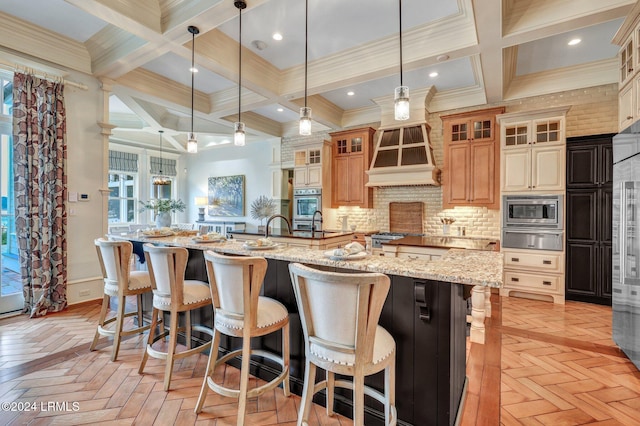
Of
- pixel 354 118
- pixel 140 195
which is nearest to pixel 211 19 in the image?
pixel 354 118

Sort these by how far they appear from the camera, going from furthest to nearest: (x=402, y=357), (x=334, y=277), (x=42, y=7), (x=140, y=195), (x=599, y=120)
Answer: (x=140, y=195) < (x=599, y=120) < (x=42, y=7) < (x=402, y=357) < (x=334, y=277)

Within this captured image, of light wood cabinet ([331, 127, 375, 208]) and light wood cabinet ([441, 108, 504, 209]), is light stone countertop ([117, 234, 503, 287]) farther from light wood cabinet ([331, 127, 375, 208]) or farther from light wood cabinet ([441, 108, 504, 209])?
light wood cabinet ([331, 127, 375, 208])

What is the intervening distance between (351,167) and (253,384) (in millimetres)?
4580

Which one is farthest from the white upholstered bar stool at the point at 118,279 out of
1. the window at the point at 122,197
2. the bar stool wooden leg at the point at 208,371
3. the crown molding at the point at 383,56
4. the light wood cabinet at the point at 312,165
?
the window at the point at 122,197

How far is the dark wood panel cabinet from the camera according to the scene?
392 cm

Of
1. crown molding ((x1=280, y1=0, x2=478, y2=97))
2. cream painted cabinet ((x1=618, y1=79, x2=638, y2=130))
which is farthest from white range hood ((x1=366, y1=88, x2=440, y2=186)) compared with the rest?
cream painted cabinet ((x1=618, y1=79, x2=638, y2=130))

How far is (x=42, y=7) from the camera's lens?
3.06 m

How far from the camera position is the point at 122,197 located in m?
7.77

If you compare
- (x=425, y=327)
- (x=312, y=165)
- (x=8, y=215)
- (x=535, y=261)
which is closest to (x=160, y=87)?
(x=8, y=215)

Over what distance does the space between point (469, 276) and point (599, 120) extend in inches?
183

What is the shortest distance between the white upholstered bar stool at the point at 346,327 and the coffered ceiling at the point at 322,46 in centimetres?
249

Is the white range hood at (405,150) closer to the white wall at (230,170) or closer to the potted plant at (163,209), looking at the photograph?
the white wall at (230,170)

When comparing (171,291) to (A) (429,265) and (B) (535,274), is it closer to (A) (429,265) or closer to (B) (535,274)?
(A) (429,265)

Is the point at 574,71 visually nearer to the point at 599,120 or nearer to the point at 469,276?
the point at 599,120
